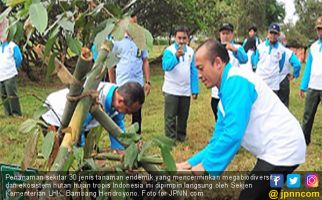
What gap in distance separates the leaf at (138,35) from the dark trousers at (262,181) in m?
1.31

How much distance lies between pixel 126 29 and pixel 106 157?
40.6 inches

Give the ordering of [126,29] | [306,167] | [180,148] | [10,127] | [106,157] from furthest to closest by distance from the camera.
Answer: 1. [10,127]
2. [180,148]
3. [306,167]
4. [106,157]
5. [126,29]

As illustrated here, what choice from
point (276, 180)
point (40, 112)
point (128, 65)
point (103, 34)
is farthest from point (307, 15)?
point (103, 34)

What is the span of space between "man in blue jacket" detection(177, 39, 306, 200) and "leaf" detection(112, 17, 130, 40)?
2.84 feet

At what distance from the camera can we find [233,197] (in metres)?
4.41

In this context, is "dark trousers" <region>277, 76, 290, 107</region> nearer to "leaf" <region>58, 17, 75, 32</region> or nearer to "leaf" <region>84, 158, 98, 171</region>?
"leaf" <region>84, 158, 98, 171</region>

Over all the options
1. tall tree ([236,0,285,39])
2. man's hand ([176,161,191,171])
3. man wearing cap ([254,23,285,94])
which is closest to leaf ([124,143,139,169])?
man's hand ([176,161,191,171])

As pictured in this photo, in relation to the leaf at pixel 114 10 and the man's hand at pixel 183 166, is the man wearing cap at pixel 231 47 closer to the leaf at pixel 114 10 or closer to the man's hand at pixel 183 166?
the man's hand at pixel 183 166

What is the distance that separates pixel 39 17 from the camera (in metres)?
1.99

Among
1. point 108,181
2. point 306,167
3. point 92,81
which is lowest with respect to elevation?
point 306,167

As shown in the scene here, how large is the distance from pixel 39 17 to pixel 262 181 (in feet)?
5.78

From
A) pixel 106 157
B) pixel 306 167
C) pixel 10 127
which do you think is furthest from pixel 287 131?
pixel 10 127

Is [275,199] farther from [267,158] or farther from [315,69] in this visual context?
[315,69]

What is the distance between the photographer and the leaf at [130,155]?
2674mm
